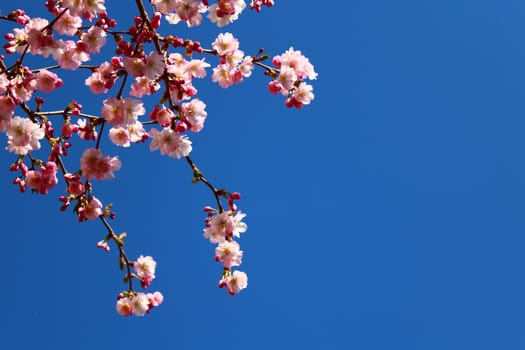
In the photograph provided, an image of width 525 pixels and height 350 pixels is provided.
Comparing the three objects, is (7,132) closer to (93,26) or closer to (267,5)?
(93,26)

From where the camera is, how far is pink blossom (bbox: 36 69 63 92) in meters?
4.09

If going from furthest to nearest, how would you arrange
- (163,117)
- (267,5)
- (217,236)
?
(267,5) → (217,236) → (163,117)

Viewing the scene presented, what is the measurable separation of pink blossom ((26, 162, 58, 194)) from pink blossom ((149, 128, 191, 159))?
0.80 m

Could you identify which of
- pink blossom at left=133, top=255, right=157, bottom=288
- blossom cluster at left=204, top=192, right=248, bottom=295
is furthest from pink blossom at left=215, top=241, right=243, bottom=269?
pink blossom at left=133, top=255, right=157, bottom=288

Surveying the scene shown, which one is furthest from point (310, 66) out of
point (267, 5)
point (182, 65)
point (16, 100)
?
point (16, 100)

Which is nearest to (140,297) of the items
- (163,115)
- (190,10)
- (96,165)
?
(96,165)

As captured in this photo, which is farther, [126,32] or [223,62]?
[223,62]

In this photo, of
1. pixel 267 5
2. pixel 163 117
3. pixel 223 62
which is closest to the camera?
pixel 163 117

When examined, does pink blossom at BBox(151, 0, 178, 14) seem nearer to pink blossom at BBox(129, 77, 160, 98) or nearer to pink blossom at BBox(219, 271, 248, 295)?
pink blossom at BBox(129, 77, 160, 98)

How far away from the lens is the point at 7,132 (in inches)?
149

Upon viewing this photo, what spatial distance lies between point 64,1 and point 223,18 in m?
1.21

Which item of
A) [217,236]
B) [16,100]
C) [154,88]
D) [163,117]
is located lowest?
[217,236]

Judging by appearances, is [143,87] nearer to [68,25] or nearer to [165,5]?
[165,5]

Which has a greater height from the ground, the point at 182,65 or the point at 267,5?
the point at 267,5
